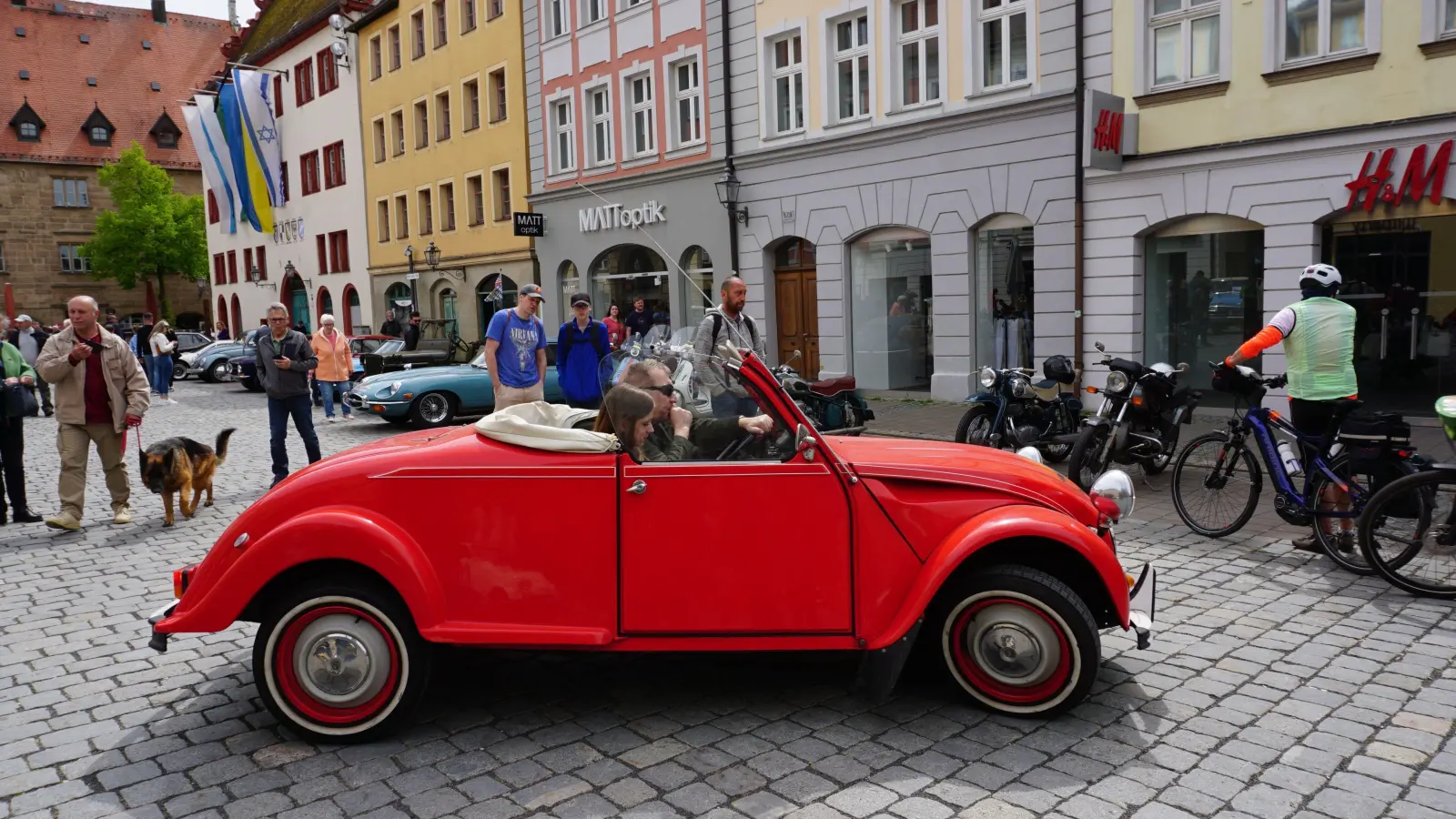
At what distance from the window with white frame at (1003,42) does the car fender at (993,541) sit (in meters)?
13.4

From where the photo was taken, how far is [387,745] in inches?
166

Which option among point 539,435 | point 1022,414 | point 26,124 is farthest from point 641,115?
point 26,124

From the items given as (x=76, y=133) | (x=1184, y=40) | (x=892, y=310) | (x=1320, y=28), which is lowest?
(x=892, y=310)

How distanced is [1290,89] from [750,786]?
12744 millimetres

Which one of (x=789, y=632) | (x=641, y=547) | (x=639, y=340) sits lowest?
(x=789, y=632)

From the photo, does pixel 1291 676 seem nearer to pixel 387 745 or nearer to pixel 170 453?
pixel 387 745

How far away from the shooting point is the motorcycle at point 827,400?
1085 centimetres

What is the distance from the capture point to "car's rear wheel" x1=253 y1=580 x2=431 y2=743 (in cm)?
421

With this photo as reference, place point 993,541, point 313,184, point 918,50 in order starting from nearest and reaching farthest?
1. point 993,541
2. point 918,50
3. point 313,184

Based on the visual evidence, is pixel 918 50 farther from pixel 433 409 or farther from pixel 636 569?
pixel 636 569

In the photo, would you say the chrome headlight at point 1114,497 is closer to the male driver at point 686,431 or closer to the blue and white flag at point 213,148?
the male driver at point 686,431

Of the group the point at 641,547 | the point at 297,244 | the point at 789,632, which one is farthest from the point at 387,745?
the point at 297,244

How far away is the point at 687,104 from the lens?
23047 mm

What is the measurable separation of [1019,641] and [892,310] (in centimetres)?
1532
